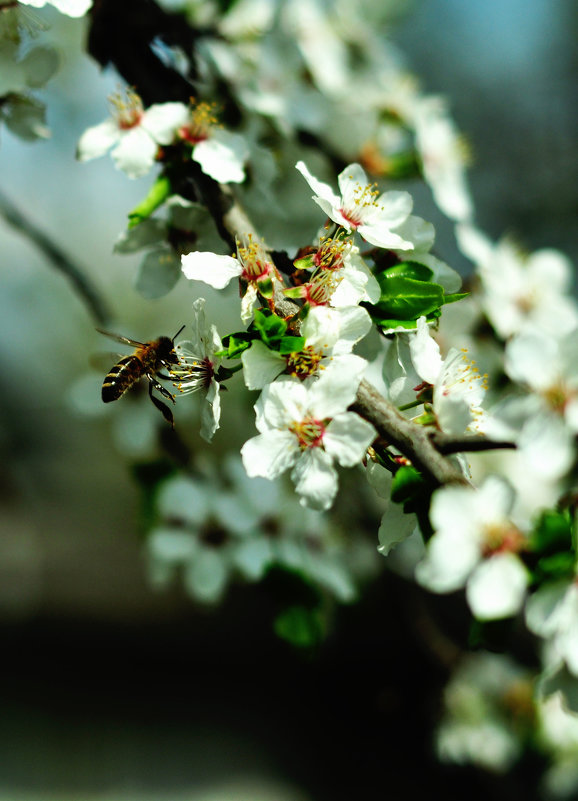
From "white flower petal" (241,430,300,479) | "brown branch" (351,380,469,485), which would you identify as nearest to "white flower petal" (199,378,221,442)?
"white flower petal" (241,430,300,479)

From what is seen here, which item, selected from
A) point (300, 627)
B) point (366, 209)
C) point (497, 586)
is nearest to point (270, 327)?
point (366, 209)

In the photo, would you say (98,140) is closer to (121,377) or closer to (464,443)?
(121,377)

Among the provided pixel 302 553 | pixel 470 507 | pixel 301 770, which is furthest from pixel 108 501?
pixel 470 507

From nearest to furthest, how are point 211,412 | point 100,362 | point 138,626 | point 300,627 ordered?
point 211,412
point 300,627
point 100,362
point 138,626

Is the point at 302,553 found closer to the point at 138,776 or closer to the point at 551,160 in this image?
the point at 138,776

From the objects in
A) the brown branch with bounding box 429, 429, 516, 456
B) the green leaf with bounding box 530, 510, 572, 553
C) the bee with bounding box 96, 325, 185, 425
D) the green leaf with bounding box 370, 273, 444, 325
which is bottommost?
the green leaf with bounding box 530, 510, 572, 553

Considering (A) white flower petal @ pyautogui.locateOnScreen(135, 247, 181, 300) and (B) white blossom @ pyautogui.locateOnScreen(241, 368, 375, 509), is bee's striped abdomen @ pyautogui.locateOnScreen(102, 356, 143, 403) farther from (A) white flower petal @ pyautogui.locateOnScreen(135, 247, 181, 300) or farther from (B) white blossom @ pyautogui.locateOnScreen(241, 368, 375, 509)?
(B) white blossom @ pyautogui.locateOnScreen(241, 368, 375, 509)
